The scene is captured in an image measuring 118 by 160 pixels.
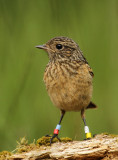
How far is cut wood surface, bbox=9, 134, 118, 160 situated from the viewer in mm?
4008

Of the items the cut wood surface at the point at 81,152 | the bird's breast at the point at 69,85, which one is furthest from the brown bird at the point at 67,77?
the cut wood surface at the point at 81,152

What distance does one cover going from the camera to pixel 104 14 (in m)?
6.38

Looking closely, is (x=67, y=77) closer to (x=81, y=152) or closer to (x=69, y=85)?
(x=69, y=85)

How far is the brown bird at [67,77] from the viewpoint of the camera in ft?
16.5

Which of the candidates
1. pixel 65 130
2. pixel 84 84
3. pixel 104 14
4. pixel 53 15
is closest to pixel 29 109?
pixel 65 130

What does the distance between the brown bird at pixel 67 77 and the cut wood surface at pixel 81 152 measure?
29.3 inches

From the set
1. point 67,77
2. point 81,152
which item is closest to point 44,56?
point 67,77

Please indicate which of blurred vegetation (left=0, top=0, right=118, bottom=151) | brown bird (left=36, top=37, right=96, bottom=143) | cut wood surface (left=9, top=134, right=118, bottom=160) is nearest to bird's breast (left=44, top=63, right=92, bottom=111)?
brown bird (left=36, top=37, right=96, bottom=143)

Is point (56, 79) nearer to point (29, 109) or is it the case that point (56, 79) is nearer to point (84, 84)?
point (84, 84)

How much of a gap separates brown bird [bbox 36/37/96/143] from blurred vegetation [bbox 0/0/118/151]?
1.97ft

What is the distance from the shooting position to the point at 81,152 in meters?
4.05

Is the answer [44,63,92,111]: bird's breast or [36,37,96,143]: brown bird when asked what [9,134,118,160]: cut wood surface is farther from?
[44,63,92,111]: bird's breast

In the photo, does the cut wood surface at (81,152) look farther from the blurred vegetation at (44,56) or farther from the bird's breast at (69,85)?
the blurred vegetation at (44,56)

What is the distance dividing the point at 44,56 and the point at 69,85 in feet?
5.03
